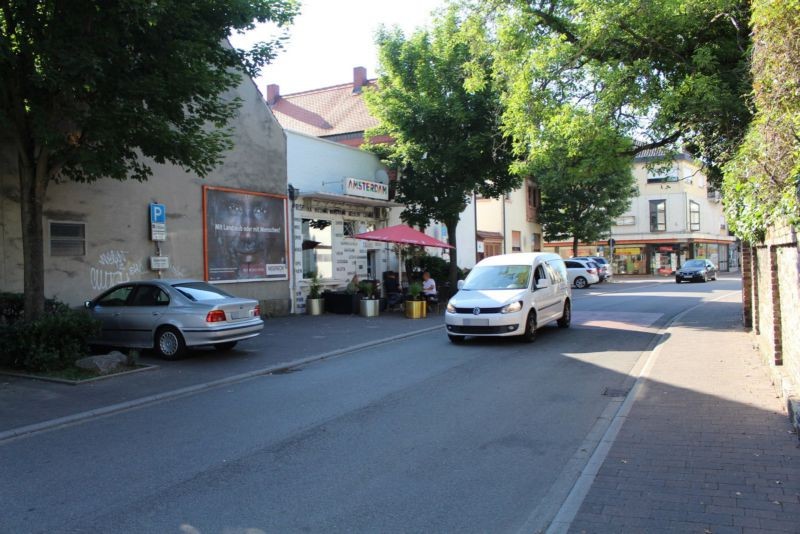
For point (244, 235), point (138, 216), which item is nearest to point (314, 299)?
point (244, 235)

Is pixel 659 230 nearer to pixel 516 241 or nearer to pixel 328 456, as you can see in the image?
pixel 516 241

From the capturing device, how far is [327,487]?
4832mm

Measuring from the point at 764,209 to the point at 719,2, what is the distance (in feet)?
22.7

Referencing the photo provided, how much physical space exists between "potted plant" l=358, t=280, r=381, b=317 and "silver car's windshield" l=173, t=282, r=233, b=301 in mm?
7409

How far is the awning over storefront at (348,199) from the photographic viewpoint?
1994 cm

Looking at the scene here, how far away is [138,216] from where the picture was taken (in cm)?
1501

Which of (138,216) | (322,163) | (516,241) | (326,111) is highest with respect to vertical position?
(326,111)

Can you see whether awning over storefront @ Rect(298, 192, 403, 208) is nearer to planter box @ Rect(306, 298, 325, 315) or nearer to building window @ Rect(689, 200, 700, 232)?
planter box @ Rect(306, 298, 325, 315)

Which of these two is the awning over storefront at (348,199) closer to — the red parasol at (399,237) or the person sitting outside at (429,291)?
the red parasol at (399,237)

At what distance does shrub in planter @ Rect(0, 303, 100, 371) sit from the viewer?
31.5 feet

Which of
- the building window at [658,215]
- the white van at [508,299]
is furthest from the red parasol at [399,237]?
the building window at [658,215]

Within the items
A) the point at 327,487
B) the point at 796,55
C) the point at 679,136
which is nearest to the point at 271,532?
the point at 327,487

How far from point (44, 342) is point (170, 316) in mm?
2046

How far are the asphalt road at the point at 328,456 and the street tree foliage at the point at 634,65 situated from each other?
584 centimetres
